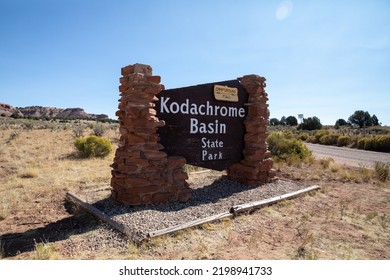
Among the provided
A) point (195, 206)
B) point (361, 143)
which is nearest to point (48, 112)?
point (361, 143)

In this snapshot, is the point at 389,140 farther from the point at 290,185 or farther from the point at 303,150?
the point at 290,185

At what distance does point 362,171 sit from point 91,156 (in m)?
10.7

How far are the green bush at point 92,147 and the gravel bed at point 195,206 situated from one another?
21.7 ft

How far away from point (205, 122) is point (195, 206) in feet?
6.57

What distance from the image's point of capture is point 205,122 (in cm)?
668

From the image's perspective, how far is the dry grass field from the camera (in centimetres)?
386

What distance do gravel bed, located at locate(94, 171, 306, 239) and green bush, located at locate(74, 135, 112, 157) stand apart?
260 inches

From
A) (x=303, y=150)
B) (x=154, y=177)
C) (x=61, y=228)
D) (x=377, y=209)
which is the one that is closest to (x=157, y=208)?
(x=154, y=177)

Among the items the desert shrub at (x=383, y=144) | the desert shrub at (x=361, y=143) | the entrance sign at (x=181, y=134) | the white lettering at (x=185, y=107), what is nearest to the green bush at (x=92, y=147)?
the entrance sign at (x=181, y=134)

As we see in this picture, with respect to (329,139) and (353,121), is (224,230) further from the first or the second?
(353,121)

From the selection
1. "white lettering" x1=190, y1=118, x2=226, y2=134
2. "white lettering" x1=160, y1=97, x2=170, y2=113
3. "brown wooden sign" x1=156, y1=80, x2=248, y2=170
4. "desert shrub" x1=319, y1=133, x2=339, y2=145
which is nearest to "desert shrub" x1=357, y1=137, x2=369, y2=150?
"desert shrub" x1=319, y1=133, x2=339, y2=145

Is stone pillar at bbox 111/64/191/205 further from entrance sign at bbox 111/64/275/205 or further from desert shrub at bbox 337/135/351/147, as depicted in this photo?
desert shrub at bbox 337/135/351/147

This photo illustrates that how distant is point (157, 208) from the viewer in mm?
5301

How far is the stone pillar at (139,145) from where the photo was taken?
210 inches
